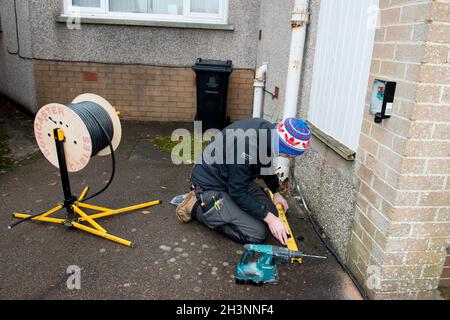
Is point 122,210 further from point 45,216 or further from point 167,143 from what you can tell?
point 167,143

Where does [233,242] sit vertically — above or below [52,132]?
below

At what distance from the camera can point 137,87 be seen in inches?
310

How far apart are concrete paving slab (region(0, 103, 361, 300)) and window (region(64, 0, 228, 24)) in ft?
14.5

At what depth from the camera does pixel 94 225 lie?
3.65 m

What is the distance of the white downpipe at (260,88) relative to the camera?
6422mm

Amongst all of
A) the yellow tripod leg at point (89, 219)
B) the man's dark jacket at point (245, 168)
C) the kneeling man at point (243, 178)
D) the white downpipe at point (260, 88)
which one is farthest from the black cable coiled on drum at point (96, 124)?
the white downpipe at point (260, 88)

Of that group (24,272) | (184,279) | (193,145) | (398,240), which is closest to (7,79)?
(193,145)

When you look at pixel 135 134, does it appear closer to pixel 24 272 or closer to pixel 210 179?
Result: pixel 210 179

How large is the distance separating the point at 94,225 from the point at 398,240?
8.86 feet

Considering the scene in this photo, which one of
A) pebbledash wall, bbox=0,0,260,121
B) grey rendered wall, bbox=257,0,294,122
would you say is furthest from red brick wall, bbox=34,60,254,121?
grey rendered wall, bbox=257,0,294,122

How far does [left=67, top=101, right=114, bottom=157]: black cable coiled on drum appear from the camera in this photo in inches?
139

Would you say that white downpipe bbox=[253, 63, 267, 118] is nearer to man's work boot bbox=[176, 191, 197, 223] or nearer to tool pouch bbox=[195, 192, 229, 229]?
man's work boot bbox=[176, 191, 197, 223]

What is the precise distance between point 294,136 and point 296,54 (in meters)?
1.72

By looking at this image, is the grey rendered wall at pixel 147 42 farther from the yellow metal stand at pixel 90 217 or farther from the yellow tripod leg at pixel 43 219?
the yellow tripod leg at pixel 43 219
